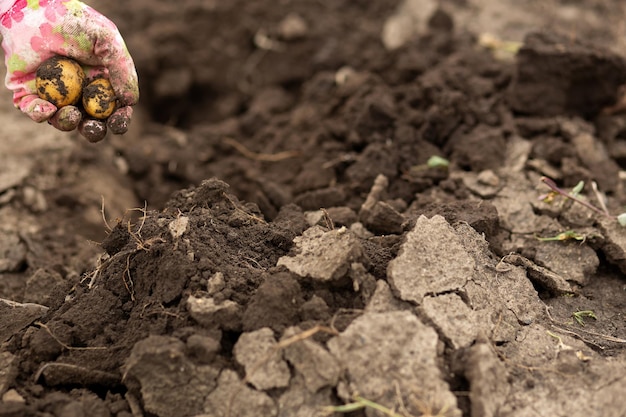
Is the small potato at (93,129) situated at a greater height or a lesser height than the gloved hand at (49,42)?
lesser

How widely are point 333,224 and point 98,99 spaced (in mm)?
989

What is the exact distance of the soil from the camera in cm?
189

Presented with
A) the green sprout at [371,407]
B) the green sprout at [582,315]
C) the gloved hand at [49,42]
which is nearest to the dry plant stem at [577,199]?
the green sprout at [582,315]

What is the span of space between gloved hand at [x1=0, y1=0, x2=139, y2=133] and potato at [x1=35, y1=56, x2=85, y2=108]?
2cm

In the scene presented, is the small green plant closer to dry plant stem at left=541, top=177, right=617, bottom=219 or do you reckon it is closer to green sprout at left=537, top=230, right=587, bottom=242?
dry plant stem at left=541, top=177, right=617, bottom=219

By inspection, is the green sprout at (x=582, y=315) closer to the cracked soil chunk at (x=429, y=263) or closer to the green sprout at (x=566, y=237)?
the green sprout at (x=566, y=237)

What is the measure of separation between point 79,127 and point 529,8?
126 inches

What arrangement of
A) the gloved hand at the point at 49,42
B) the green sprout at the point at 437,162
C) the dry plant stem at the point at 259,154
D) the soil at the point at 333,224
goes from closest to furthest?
the soil at the point at 333,224, the gloved hand at the point at 49,42, the green sprout at the point at 437,162, the dry plant stem at the point at 259,154

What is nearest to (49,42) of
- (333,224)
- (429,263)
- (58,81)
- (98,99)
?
(58,81)

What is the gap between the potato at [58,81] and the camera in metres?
2.20

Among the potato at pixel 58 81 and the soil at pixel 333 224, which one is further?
the potato at pixel 58 81

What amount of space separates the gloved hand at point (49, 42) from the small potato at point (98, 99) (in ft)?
0.12

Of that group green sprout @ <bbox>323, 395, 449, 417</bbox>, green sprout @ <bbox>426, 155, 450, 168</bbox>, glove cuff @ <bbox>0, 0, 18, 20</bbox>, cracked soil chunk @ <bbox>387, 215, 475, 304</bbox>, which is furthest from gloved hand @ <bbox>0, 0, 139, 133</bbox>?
green sprout @ <bbox>426, 155, 450, 168</bbox>

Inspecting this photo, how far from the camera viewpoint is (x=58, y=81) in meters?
2.20
